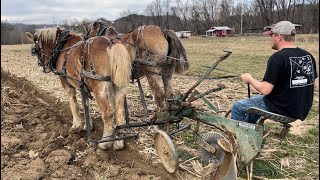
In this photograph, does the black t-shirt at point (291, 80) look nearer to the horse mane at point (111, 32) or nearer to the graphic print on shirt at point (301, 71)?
the graphic print on shirt at point (301, 71)

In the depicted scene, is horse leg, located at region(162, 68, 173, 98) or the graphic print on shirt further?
horse leg, located at region(162, 68, 173, 98)

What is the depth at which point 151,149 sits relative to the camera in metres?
5.72

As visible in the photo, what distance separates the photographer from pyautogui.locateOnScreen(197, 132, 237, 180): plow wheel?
4133 mm

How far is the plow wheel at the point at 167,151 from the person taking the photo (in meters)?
4.40

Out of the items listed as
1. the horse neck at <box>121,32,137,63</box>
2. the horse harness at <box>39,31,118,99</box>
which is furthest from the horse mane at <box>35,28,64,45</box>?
the horse neck at <box>121,32,137,63</box>

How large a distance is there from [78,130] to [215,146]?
3249mm

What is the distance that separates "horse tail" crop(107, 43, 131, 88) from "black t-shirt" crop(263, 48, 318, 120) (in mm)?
2153

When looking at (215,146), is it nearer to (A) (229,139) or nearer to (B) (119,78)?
(A) (229,139)

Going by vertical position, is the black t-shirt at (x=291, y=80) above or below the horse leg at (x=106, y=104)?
above

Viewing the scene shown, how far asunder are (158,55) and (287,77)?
3367mm

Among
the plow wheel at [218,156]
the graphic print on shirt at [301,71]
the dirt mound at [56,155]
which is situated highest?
the graphic print on shirt at [301,71]

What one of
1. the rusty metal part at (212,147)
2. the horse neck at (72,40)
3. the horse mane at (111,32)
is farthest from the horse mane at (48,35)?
the rusty metal part at (212,147)

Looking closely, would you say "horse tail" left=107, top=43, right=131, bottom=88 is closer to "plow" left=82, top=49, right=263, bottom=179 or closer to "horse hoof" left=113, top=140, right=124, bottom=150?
"plow" left=82, top=49, right=263, bottom=179

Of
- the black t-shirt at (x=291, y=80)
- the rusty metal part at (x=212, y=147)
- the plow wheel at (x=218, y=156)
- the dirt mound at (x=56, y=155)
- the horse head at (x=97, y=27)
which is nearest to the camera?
the black t-shirt at (x=291, y=80)
